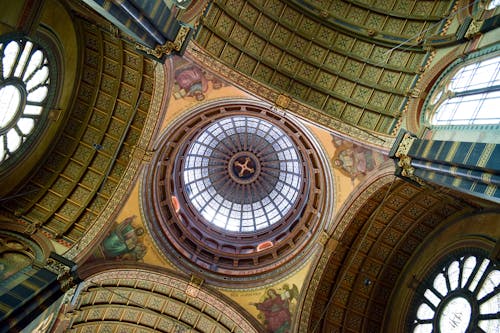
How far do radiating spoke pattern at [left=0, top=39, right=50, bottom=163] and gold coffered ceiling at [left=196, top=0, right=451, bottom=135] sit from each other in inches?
231

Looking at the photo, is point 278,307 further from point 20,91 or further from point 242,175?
point 20,91

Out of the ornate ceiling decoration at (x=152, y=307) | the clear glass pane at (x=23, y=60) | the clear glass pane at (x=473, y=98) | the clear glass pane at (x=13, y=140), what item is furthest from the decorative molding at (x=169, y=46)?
the ornate ceiling decoration at (x=152, y=307)

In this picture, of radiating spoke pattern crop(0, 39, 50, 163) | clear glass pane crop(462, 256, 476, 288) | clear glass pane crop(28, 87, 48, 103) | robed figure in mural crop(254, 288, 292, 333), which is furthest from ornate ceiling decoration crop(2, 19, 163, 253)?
clear glass pane crop(462, 256, 476, 288)

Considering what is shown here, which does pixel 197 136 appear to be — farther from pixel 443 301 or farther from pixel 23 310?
pixel 443 301

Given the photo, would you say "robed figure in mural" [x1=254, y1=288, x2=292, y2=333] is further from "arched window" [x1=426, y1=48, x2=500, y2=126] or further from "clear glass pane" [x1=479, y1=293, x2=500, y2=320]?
"arched window" [x1=426, y1=48, x2=500, y2=126]

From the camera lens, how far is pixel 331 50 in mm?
17719

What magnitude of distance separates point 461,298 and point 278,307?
7108 mm

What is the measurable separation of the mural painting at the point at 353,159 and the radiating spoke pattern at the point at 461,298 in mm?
5055

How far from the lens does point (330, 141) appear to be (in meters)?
17.8

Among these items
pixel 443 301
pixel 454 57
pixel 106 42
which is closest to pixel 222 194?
pixel 106 42

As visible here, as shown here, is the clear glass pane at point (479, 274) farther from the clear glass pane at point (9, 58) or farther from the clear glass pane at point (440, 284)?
the clear glass pane at point (9, 58)

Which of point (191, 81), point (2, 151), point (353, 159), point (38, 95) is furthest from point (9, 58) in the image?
point (353, 159)

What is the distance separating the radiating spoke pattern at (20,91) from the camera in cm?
1491

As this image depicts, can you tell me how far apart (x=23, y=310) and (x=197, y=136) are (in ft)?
33.7
